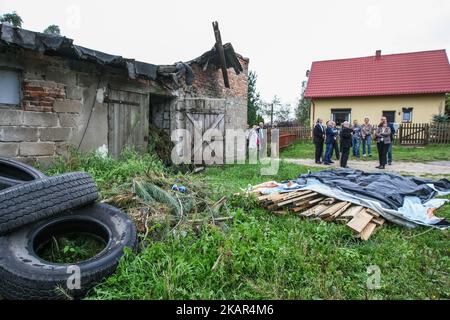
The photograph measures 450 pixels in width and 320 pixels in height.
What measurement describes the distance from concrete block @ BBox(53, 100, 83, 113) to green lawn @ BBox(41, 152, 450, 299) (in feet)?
8.31

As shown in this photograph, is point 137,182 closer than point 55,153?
Yes

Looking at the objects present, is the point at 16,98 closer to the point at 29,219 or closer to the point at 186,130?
the point at 29,219

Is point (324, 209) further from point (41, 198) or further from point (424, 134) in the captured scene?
point (424, 134)

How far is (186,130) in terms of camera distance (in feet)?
28.2

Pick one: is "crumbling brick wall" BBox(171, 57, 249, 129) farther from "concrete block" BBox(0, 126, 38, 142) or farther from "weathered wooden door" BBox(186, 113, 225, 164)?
"concrete block" BBox(0, 126, 38, 142)

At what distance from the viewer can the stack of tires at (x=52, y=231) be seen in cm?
237

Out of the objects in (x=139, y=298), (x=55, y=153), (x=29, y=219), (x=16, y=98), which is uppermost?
(x=16, y=98)

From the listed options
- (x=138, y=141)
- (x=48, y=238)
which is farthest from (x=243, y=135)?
(x=48, y=238)

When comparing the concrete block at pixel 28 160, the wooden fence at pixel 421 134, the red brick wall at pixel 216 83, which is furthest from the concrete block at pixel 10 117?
the wooden fence at pixel 421 134

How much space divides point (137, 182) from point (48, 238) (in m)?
1.32

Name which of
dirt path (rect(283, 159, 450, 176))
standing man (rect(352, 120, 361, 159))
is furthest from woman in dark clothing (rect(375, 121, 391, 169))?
standing man (rect(352, 120, 361, 159))

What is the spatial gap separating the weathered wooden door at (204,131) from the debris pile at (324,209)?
158 inches

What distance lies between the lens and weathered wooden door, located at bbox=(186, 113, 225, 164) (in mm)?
8711

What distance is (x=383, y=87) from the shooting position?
20.0 m
